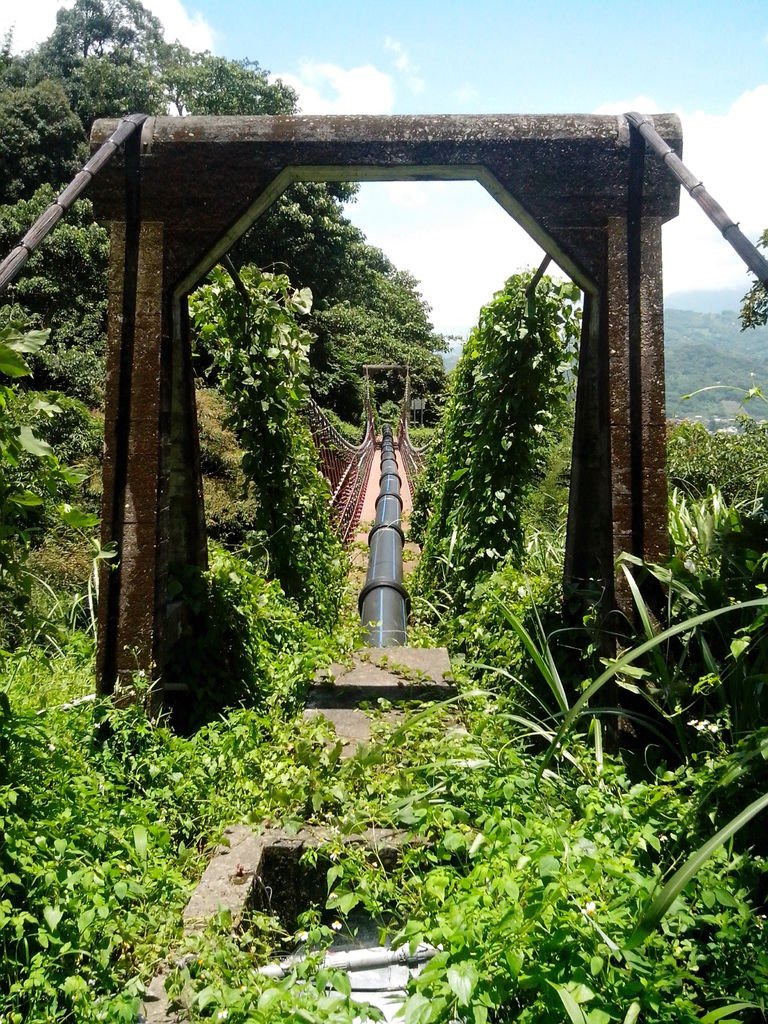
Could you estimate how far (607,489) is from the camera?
2.94 m

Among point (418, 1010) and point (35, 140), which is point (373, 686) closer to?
point (418, 1010)

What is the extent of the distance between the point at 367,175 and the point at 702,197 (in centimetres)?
119

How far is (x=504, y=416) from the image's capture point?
477cm

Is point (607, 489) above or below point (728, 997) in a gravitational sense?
above

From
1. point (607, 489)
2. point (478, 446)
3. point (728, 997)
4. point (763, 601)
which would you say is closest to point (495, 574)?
point (478, 446)

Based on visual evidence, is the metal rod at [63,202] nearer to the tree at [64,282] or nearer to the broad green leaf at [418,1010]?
the broad green leaf at [418,1010]

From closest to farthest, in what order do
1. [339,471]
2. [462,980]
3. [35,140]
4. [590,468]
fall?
[462,980] → [590,468] → [339,471] → [35,140]

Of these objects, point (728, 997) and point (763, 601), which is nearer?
point (728, 997)

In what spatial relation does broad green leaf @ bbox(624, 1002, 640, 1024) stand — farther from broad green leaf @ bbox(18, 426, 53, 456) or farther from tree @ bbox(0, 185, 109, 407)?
tree @ bbox(0, 185, 109, 407)

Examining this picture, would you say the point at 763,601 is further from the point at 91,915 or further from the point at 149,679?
the point at 149,679

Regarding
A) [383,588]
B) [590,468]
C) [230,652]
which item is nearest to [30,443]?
[230,652]

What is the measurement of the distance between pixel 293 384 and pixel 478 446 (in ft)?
3.96

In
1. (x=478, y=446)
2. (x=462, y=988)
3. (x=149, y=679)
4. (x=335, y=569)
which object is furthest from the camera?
(x=335, y=569)

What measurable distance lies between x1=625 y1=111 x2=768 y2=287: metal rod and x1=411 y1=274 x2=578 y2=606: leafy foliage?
142cm
